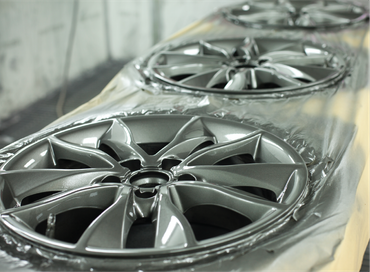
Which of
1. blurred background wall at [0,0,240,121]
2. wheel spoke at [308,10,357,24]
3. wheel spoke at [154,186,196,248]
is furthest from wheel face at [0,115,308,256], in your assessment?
blurred background wall at [0,0,240,121]

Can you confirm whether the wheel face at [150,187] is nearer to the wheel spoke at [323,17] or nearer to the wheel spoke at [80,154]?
the wheel spoke at [80,154]

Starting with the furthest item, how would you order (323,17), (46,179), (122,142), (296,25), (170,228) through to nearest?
(323,17)
(296,25)
(122,142)
(46,179)
(170,228)

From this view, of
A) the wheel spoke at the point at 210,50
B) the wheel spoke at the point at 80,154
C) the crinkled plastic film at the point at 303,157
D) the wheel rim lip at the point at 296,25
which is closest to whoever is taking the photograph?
the crinkled plastic film at the point at 303,157

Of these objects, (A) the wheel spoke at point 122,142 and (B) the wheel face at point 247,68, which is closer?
(A) the wheel spoke at point 122,142

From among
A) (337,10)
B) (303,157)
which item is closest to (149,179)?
(303,157)

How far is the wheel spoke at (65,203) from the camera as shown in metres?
0.47

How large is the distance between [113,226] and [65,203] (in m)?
0.09

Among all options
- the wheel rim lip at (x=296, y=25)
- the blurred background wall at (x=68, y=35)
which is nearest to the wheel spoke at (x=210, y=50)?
the wheel rim lip at (x=296, y=25)

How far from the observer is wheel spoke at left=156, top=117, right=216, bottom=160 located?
2.16 ft

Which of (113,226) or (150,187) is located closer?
(113,226)

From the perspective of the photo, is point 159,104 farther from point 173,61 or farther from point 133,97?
point 173,61

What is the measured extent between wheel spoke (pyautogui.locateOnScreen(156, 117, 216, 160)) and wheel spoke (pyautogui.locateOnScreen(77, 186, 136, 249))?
14 cm

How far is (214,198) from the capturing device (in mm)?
541

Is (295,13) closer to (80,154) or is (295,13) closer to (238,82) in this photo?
(238,82)
